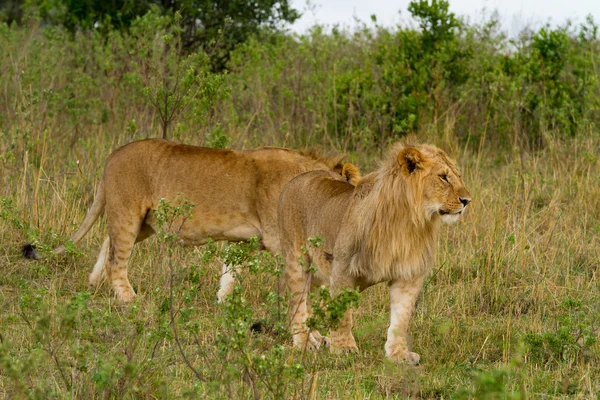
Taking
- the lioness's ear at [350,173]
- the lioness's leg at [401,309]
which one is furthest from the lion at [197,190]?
the lioness's leg at [401,309]

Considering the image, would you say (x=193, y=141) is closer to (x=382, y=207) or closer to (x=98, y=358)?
(x=382, y=207)

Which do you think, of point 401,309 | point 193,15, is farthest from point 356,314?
point 193,15

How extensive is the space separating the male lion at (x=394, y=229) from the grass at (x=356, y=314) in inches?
7.0

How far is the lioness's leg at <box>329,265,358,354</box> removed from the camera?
4.38 meters

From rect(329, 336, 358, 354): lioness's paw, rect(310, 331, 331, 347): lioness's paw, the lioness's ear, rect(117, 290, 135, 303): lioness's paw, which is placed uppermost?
the lioness's ear

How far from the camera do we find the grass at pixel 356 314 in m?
3.46

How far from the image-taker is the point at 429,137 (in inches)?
341

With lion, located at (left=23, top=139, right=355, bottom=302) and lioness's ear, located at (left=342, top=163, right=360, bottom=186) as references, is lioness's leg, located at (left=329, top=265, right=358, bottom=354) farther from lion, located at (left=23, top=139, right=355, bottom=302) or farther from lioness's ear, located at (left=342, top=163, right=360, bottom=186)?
lion, located at (left=23, top=139, right=355, bottom=302)

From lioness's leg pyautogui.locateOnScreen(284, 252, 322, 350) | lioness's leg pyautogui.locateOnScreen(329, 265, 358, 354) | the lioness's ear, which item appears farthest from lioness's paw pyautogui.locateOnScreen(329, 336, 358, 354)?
the lioness's ear

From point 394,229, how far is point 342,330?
1.72ft

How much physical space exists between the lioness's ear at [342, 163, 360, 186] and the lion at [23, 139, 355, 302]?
0.54 feet

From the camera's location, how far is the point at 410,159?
4180 millimetres

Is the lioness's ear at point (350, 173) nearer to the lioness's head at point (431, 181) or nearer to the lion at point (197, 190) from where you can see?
the lion at point (197, 190)

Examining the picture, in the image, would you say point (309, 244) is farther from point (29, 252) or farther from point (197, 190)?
point (29, 252)
